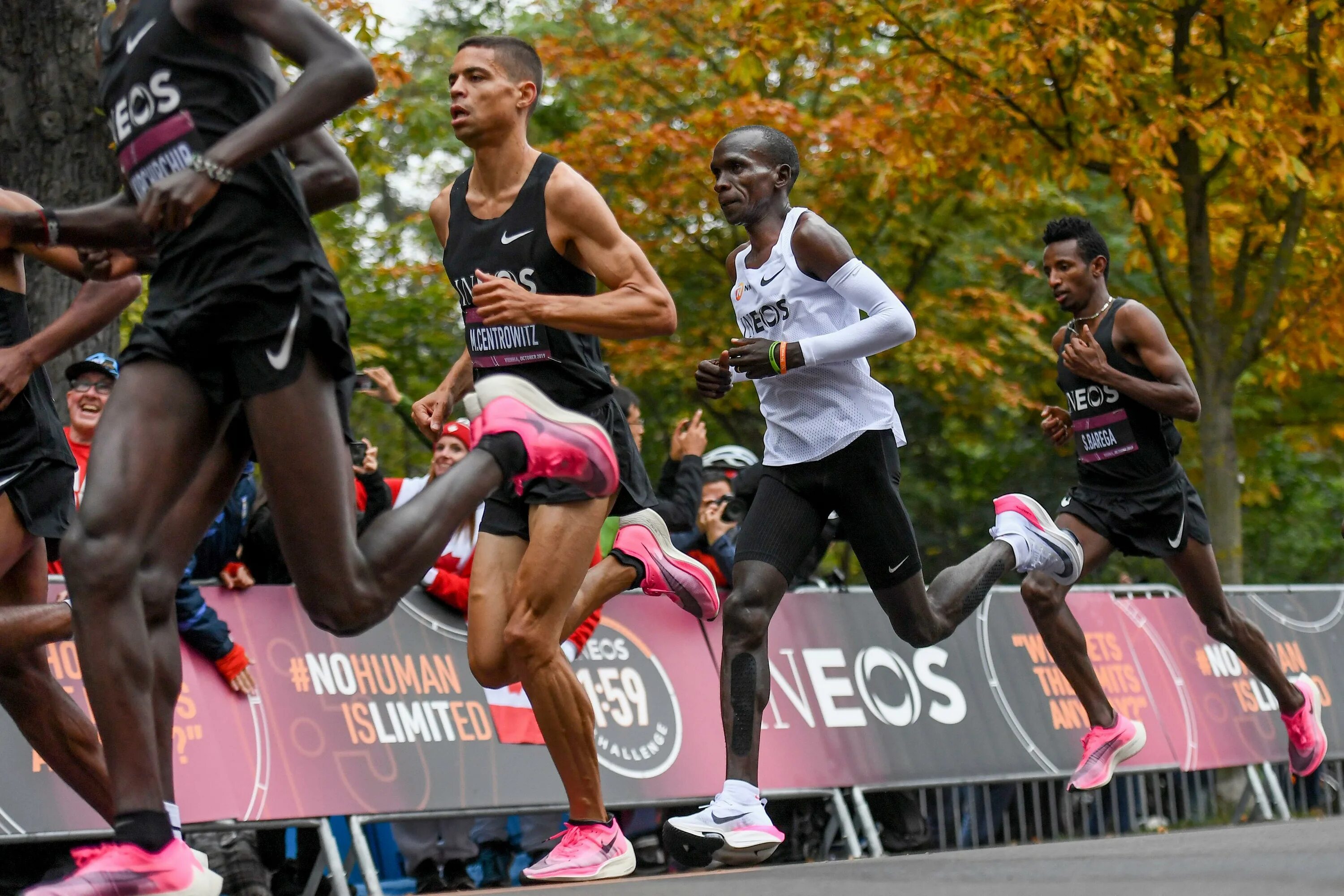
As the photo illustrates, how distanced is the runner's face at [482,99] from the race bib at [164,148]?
2.05 metres

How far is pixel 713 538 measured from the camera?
9.93m

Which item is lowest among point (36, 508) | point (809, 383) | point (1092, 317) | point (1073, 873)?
point (1073, 873)

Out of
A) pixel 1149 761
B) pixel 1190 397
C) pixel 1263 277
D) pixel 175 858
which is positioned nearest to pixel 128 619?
pixel 175 858

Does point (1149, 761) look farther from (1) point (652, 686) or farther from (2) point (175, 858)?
(2) point (175, 858)

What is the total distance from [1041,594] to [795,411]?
213 centimetres

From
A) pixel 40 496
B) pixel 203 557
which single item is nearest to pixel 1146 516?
pixel 203 557

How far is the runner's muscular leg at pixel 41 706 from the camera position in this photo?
5414 mm

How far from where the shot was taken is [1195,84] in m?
11.9

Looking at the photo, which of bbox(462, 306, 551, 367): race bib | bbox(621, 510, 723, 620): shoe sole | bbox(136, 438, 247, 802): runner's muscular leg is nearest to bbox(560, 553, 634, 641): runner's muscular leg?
bbox(621, 510, 723, 620): shoe sole

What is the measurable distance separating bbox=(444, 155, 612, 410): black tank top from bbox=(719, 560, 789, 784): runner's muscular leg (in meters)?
0.89

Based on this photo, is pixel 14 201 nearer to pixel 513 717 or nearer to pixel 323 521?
pixel 323 521

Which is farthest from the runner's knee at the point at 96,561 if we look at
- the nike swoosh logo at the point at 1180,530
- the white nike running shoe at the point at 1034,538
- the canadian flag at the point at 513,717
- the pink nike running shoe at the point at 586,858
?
the nike swoosh logo at the point at 1180,530

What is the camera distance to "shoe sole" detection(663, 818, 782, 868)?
5898 millimetres

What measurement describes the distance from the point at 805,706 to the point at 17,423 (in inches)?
189
